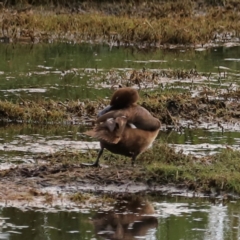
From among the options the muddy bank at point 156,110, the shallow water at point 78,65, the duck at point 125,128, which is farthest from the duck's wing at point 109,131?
the shallow water at point 78,65

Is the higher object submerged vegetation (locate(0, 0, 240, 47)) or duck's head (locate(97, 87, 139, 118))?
submerged vegetation (locate(0, 0, 240, 47))

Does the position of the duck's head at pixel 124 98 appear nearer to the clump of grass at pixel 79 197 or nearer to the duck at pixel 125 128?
the duck at pixel 125 128

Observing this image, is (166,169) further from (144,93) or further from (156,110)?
(144,93)

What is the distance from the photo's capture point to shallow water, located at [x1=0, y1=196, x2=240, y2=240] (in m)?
6.65

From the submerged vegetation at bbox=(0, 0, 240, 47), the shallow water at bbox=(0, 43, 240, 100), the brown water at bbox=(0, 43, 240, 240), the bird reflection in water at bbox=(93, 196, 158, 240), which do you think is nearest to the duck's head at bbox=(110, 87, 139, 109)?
the brown water at bbox=(0, 43, 240, 240)

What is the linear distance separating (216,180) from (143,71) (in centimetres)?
631

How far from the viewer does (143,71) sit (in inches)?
556

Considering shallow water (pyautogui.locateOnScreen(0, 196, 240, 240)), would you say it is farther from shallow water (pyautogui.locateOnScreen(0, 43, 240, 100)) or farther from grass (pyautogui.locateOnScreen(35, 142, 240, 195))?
shallow water (pyautogui.locateOnScreen(0, 43, 240, 100))

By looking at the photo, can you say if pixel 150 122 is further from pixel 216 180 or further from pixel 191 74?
pixel 191 74

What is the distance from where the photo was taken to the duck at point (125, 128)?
793cm

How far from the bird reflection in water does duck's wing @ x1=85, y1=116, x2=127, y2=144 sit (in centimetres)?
57

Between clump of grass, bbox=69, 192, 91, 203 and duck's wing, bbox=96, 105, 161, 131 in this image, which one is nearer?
clump of grass, bbox=69, 192, 91, 203

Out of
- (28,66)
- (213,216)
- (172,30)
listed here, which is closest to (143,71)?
(28,66)

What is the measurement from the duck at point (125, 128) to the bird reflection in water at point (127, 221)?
0.63 metres
